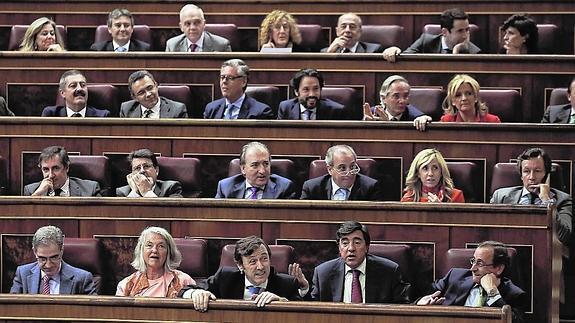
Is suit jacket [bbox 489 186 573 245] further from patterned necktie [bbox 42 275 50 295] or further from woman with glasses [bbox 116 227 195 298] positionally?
patterned necktie [bbox 42 275 50 295]

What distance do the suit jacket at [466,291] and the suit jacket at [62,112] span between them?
1147 millimetres

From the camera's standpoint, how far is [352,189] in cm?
321

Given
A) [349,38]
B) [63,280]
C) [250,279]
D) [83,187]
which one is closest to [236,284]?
[250,279]

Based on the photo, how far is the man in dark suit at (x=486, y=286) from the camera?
9.03 feet

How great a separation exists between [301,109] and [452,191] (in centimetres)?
55

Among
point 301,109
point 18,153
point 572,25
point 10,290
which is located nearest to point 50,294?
point 10,290

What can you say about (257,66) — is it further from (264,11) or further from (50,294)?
(50,294)

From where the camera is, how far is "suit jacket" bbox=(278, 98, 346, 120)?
3576mm

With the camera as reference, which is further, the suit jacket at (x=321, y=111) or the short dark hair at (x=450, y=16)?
the short dark hair at (x=450, y=16)

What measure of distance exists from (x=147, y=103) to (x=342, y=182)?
64 centimetres

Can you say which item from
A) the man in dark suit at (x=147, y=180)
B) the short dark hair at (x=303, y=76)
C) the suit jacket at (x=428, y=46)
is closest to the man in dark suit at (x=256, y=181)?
the man in dark suit at (x=147, y=180)

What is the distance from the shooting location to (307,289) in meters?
2.88

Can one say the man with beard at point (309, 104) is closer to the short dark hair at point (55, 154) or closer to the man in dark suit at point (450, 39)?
the man in dark suit at point (450, 39)

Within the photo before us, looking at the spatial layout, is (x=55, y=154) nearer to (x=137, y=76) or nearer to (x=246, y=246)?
(x=137, y=76)
